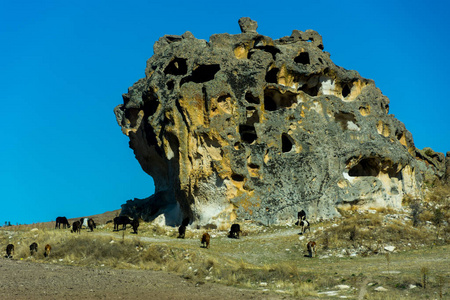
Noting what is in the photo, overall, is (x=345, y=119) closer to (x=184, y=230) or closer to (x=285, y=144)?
(x=285, y=144)

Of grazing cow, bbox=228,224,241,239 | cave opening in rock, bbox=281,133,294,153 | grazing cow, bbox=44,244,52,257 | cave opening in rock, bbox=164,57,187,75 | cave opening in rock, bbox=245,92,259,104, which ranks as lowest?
grazing cow, bbox=44,244,52,257

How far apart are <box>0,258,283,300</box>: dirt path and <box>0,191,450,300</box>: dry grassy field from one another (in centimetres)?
85

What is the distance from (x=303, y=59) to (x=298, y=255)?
1820cm

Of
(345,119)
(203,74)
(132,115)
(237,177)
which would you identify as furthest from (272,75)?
(132,115)

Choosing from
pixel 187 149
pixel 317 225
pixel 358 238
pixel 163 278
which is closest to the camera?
pixel 163 278

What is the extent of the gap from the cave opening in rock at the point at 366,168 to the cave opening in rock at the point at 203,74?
12.2 metres

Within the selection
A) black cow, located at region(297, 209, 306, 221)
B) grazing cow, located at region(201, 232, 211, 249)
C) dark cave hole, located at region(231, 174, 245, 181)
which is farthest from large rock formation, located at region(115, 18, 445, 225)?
grazing cow, located at region(201, 232, 211, 249)

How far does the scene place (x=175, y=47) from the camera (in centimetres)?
3841

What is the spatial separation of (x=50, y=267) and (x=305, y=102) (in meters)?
21.1

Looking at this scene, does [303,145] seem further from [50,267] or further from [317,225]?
[50,267]

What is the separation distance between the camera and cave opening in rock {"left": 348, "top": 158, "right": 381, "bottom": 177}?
125ft

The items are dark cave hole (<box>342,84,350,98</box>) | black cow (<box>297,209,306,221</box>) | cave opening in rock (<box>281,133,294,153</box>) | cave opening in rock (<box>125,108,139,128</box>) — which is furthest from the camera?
cave opening in rock (<box>125,108,139,128</box>)

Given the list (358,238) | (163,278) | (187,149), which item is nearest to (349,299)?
(163,278)

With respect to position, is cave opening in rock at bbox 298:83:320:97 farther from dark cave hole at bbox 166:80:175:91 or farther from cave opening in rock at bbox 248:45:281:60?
dark cave hole at bbox 166:80:175:91
